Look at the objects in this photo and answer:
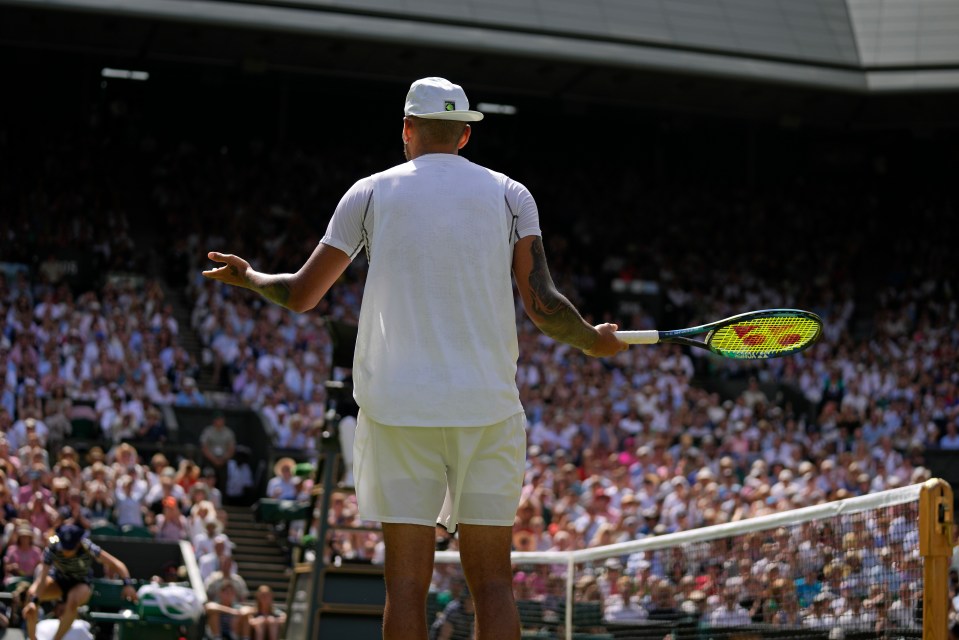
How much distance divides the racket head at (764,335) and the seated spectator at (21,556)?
9.91m

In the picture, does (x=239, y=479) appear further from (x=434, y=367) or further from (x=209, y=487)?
(x=434, y=367)

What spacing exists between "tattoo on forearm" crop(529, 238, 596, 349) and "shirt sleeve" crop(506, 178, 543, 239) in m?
0.04

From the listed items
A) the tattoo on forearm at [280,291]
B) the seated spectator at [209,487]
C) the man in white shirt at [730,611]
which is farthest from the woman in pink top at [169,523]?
the tattoo on forearm at [280,291]

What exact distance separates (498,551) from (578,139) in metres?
28.8

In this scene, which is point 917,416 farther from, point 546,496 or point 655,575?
point 655,575

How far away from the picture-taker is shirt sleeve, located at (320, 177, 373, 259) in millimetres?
4574

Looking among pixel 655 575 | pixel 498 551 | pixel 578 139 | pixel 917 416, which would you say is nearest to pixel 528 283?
pixel 498 551

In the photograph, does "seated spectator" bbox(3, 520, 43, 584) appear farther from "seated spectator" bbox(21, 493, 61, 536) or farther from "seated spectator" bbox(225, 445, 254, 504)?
"seated spectator" bbox(225, 445, 254, 504)

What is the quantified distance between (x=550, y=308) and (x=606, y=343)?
13.0 inches

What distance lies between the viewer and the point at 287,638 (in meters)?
11.7

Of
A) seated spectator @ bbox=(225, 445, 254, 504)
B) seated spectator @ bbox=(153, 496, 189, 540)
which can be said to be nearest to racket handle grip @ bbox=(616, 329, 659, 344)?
seated spectator @ bbox=(153, 496, 189, 540)

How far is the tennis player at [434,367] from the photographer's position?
440 cm

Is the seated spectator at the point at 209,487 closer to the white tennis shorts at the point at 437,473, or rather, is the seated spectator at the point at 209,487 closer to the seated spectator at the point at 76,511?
the seated spectator at the point at 76,511

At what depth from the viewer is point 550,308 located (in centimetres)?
466
